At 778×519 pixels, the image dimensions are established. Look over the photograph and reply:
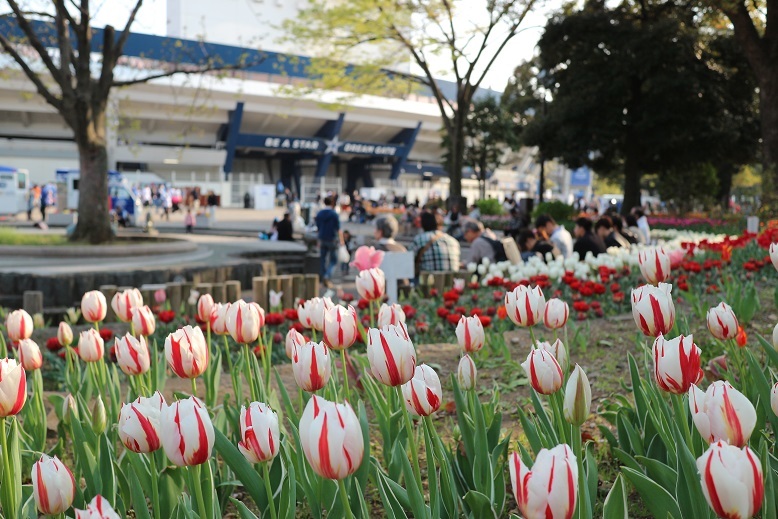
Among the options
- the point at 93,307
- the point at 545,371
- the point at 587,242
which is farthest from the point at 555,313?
the point at 587,242

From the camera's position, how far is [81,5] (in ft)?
40.9

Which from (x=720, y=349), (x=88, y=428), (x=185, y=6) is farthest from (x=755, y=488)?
(x=185, y=6)

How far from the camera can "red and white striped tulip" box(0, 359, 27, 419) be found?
5.28 ft

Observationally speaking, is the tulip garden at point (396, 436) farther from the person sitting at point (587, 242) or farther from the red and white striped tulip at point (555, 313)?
the person sitting at point (587, 242)

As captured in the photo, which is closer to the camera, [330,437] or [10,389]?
[330,437]

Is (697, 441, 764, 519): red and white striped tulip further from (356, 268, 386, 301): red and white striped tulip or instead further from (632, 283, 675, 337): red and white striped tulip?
(356, 268, 386, 301): red and white striped tulip

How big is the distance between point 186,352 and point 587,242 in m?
8.32

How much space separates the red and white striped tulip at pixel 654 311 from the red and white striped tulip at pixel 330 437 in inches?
35.2

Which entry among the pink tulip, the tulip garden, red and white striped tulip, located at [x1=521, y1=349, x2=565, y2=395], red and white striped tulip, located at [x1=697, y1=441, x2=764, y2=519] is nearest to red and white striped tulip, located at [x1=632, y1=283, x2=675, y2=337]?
the tulip garden

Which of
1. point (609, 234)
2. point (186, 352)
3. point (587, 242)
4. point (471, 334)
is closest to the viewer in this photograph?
point (186, 352)

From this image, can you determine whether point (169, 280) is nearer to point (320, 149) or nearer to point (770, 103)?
point (770, 103)

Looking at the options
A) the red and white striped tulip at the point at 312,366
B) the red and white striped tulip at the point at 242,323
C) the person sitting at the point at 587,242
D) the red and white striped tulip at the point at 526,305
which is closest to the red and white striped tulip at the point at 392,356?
the red and white striped tulip at the point at 312,366

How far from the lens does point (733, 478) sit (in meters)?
1.00

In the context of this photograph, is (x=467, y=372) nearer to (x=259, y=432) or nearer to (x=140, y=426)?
(x=259, y=432)
